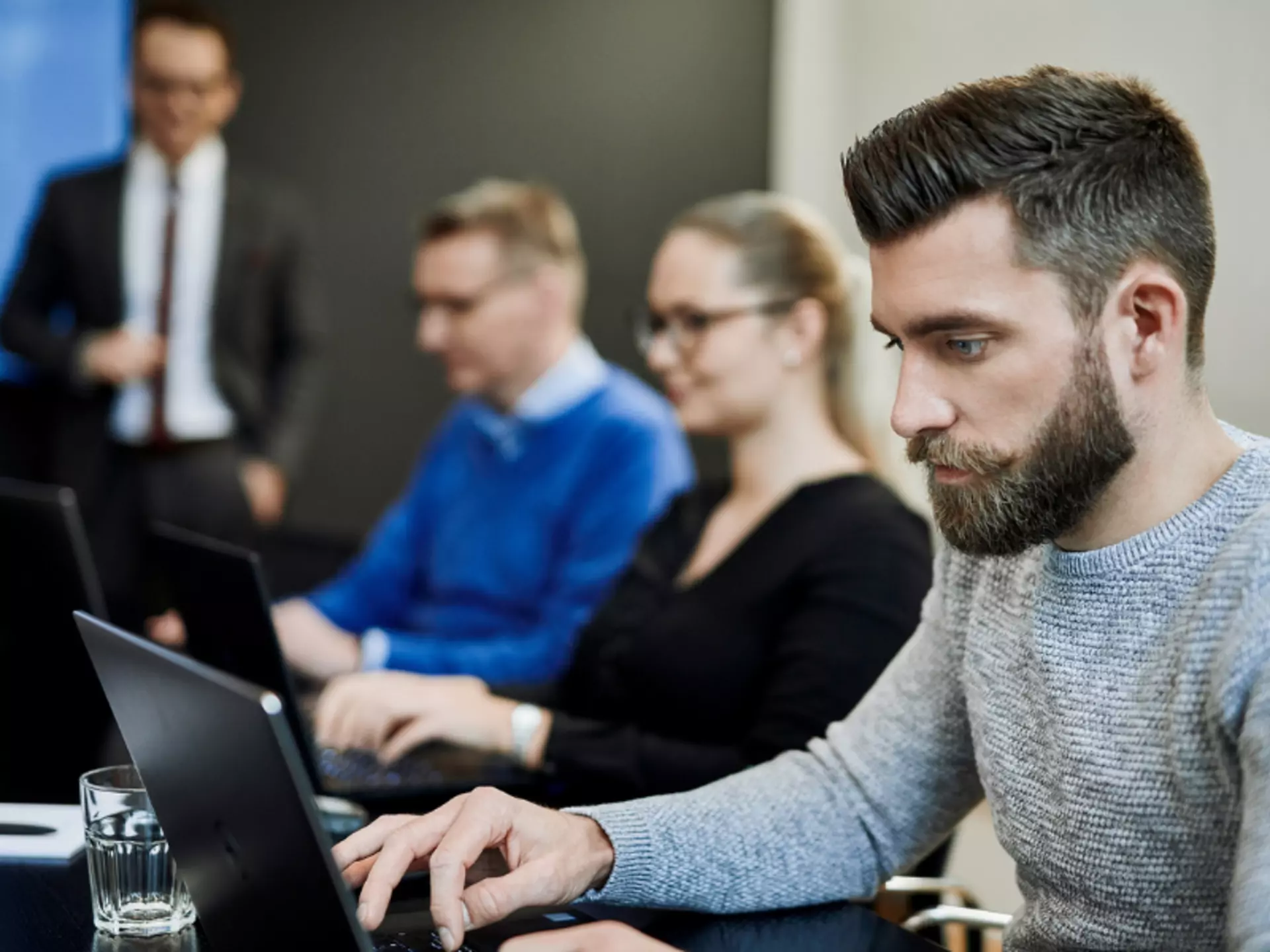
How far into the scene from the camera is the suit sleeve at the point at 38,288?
11.8 feet

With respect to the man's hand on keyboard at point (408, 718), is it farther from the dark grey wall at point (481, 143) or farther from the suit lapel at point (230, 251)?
the dark grey wall at point (481, 143)

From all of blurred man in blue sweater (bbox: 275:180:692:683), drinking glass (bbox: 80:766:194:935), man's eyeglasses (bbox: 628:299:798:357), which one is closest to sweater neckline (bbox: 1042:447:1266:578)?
drinking glass (bbox: 80:766:194:935)

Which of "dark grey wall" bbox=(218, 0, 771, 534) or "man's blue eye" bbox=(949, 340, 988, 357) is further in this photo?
"dark grey wall" bbox=(218, 0, 771, 534)

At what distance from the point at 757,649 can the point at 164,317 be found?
235 centimetres

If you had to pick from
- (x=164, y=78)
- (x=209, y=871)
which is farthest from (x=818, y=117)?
(x=209, y=871)

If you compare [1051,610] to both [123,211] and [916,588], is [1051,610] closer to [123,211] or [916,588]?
[916,588]

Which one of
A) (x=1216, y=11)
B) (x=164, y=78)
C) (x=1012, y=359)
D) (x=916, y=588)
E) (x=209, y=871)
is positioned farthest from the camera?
(x=164, y=78)

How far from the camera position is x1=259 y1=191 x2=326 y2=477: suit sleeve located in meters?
3.73

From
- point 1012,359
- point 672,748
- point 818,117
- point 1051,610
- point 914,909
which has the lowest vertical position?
point 914,909

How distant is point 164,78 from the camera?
11.6 ft

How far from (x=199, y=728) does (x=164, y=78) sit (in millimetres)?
3007

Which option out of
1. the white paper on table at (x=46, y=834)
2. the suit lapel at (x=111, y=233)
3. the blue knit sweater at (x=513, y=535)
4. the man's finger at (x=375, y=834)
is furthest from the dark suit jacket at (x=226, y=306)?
the man's finger at (x=375, y=834)

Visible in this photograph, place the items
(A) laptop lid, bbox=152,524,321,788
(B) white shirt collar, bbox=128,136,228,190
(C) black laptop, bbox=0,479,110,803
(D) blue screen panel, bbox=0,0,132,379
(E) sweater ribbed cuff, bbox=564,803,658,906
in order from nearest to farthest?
(E) sweater ribbed cuff, bbox=564,803,658,906
(A) laptop lid, bbox=152,524,321,788
(C) black laptop, bbox=0,479,110,803
(B) white shirt collar, bbox=128,136,228,190
(D) blue screen panel, bbox=0,0,132,379

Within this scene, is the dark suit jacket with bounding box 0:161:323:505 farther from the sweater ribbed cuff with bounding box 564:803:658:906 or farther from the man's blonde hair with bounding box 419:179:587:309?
the sweater ribbed cuff with bounding box 564:803:658:906
